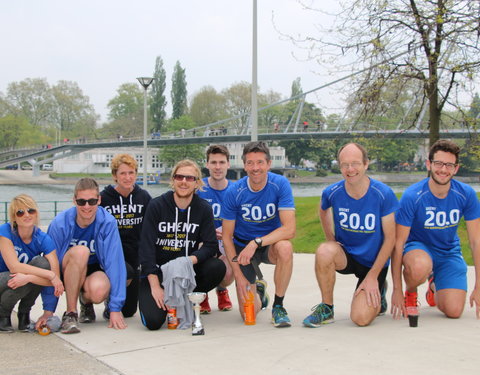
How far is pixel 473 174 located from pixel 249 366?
124ft

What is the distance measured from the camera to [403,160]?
50156 millimetres

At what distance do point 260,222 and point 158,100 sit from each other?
82490 millimetres

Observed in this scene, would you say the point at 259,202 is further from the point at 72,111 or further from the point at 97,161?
the point at 72,111

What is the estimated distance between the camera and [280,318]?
410 cm

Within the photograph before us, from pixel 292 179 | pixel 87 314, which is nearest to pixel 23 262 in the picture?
pixel 87 314

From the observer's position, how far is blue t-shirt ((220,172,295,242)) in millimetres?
4316

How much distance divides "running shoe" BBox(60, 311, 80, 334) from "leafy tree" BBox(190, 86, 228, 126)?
7924 centimetres

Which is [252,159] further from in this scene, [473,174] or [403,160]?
[403,160]

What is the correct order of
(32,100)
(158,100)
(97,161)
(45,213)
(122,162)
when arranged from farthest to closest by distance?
(32,100) < (158,100) < (97,161) < (45,213) < (122,162)

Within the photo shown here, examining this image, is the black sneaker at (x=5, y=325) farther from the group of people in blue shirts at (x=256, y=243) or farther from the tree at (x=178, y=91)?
Result: the tree at (x=178, y=91)

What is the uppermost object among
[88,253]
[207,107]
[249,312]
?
[207,107]

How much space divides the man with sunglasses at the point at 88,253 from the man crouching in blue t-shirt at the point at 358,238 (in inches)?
57.8

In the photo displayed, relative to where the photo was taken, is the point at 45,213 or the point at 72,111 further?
the point at 72,111

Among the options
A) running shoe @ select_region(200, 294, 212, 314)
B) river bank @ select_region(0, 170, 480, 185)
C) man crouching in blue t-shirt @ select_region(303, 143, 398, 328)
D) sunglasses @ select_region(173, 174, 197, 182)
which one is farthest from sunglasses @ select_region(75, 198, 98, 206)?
river bank @ select_region(0, 170, 480, 185)
